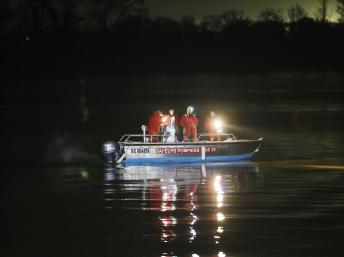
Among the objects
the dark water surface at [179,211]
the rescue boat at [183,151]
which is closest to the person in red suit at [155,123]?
the rescue boat at [183,151]

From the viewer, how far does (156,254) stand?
1733 cm

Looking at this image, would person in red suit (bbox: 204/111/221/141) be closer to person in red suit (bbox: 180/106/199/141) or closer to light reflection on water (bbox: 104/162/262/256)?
person in red suit (bbox: 180/106/199/141)

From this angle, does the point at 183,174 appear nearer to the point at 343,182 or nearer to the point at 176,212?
the point at 343,182

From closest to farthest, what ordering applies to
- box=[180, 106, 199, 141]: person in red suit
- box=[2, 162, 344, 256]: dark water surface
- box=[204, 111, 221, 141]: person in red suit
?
box=[2, 162, 344, 256]: dark water surface
box=[180, 106, 199, 141]: person in red suit
box=[204, 111, 221, 141]: person in red suit

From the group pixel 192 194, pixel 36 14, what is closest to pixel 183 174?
pixel 192 194

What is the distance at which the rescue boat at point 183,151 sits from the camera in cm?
3036

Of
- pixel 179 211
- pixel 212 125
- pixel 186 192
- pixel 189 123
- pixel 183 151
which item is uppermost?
pixel 189 123

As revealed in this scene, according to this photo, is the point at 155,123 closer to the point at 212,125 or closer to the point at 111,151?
the point at 111,151

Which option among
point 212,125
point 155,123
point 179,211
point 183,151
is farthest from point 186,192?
point 212,125

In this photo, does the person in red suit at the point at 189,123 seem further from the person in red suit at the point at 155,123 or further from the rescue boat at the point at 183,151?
the person in red suit at the point at 155,123

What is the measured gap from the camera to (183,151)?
30641mm

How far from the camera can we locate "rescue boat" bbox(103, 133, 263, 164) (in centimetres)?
3036

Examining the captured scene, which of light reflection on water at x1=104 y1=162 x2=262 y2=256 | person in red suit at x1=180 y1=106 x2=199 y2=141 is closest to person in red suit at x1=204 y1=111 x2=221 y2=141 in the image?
person in red suit at x1=180 y1=106 x2=199 y2=141

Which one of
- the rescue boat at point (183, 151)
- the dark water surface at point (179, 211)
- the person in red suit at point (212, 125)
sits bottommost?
the dark water surface at point (179, 211)
